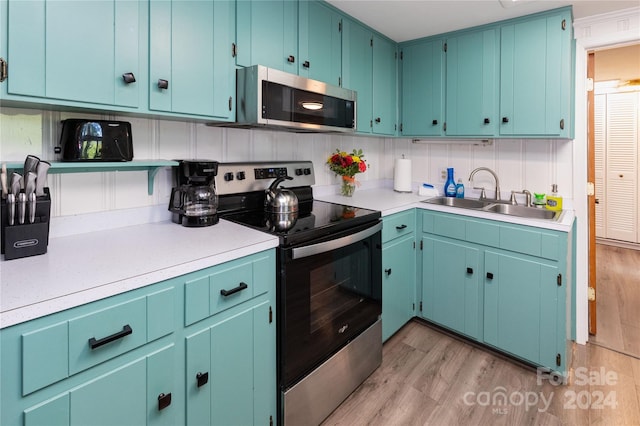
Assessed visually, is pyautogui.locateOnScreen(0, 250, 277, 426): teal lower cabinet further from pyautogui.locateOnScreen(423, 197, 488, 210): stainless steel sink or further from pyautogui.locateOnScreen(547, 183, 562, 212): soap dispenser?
pyautogui.locateOnScreen(547, 183, 562, 212): soap dispenser

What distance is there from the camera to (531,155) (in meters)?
2.75

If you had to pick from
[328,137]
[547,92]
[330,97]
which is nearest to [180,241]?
[330,97]

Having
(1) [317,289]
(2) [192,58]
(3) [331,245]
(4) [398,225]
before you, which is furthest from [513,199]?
(2) [192,58]

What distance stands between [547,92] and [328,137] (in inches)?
59.2

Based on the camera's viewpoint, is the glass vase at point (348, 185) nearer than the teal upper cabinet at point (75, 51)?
No

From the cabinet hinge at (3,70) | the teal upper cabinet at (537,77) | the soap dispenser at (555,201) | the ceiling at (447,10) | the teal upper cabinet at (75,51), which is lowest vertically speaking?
the soap dispenser at (555,201)

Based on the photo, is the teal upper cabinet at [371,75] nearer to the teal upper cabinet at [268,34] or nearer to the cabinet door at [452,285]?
the teal upper cabinet at [268,34]

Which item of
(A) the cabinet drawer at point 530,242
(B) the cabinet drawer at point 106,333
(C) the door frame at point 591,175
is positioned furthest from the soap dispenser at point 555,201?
A: (B) the cabinet drawer at point 106,333

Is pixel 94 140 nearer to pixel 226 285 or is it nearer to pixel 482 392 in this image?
pixel 226 285

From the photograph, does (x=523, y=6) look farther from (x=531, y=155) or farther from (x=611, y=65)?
(x=611, y=65)

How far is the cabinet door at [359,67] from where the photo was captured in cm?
248

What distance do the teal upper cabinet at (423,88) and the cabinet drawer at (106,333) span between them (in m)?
2.52

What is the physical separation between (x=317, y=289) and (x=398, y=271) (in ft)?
3.24

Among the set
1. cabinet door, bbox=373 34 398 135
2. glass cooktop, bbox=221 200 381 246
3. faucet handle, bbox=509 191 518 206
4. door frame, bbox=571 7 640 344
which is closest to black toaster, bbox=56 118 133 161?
glass cooktop, bbox=221 200 381 246
